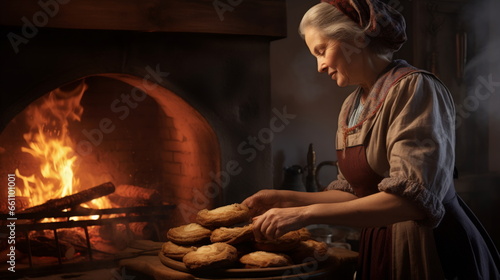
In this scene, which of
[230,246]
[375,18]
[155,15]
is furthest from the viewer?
[155,15]

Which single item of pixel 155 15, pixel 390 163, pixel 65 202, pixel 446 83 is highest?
pixel 155 15

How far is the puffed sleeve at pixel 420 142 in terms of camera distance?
1.63 m

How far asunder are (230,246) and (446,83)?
358 cm

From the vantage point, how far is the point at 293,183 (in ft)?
13.1

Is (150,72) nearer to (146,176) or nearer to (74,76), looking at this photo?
(74,76)

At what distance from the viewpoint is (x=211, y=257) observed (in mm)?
1826

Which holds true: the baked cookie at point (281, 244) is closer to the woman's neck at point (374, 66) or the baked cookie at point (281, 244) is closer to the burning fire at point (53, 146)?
the woman's neck at point (374, 66)

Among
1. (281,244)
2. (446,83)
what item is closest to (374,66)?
(281,244)

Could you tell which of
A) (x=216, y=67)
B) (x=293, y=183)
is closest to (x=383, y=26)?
(x=216, y=67)

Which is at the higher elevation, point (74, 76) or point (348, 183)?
point (74, 76)

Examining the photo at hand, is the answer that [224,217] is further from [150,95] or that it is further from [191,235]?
[150,95]

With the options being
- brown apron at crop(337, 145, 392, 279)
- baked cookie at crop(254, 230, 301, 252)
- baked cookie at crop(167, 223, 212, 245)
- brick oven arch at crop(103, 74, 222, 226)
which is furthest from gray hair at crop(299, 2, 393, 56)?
brick oven arch at crop(103, 74, 222, 226)

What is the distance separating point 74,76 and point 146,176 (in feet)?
3.99

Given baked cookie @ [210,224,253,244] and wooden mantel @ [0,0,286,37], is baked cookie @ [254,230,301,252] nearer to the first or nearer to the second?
baked cookie @ [210,224,253,244]
